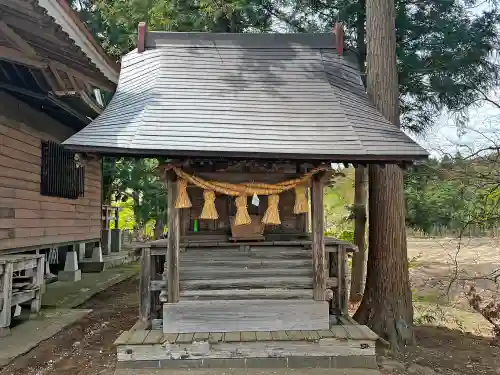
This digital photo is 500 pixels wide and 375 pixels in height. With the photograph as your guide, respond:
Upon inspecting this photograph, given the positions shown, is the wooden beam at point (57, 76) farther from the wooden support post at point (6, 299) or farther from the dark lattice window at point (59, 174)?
the wooden support post at point (6, 299)

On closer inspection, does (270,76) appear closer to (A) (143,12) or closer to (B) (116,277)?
(A) (143,12)

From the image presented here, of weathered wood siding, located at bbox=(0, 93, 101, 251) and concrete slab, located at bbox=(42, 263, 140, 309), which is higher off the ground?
weathered wood siding, located at bbox=(0, 93, 101, 251)

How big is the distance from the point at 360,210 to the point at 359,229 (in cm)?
44

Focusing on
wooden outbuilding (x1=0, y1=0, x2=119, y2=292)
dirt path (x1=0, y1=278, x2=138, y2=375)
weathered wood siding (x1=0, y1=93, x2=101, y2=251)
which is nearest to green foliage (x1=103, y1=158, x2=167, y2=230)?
wooden outbuilding (x1=0, y1=0, x2=119, y2=292)

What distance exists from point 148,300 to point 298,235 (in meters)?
2.50

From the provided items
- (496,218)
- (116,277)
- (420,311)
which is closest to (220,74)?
(496,218)

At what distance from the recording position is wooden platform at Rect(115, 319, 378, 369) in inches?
221

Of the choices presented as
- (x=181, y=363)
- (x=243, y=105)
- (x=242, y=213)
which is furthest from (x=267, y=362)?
(x=243, y=105)

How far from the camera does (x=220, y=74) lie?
747 centimetres

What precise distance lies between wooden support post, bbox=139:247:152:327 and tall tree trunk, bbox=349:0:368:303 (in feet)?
17.5

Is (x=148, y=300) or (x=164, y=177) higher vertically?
(x=164, y=177)

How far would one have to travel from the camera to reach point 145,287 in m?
6.67

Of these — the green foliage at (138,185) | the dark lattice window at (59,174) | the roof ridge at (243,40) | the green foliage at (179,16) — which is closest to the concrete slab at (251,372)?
the roof ridge at (243,40)

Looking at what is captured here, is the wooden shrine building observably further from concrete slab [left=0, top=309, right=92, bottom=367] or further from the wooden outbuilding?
concrete slab [left=0, top=309, right=92, bottom=367]
